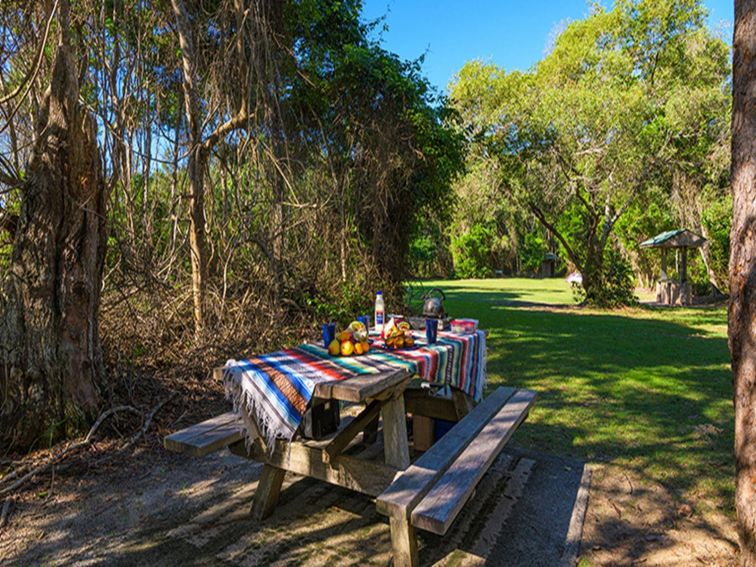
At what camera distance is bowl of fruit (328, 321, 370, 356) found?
Result: 8.66 ft

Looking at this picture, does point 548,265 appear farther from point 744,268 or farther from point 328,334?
point 744,268

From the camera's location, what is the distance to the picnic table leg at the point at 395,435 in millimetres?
2305

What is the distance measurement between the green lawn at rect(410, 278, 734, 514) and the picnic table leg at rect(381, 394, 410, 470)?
4.93 ft

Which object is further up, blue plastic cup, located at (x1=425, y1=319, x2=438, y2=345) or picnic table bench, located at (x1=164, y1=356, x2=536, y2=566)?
blue plastic cup, located at (x1=425, y1=319, x2=438, y2=345)

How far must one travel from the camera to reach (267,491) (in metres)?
2.41

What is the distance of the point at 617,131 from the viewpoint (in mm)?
11195

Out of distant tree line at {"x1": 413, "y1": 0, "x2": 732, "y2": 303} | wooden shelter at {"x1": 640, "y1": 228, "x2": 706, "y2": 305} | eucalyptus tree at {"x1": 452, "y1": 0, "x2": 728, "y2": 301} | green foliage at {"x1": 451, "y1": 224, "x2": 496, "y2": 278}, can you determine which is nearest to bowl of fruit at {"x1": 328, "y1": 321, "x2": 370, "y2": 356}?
distant tree line at {"x1": 413, "y1": 0, "x2": 732, "y2": 303}

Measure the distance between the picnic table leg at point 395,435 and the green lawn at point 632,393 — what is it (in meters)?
1.50

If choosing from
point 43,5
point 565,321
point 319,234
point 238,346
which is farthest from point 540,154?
point 43,5

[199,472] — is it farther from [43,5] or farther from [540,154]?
[540,154]

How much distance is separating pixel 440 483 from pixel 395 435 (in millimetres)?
542

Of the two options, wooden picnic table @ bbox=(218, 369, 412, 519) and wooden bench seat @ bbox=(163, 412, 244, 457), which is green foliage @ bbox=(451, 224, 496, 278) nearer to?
wooden picnic table @ bbox=(218, 369, 412, 519)

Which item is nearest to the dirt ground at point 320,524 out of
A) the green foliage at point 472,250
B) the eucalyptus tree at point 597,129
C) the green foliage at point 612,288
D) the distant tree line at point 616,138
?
the distant tree line at point 616,138

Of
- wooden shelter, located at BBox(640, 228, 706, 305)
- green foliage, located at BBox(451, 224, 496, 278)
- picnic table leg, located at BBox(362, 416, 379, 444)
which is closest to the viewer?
picnic table leg, located at BBox(362, 416, 379, 444)
